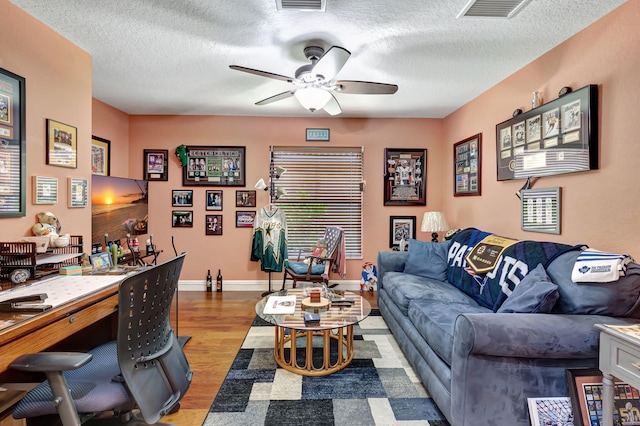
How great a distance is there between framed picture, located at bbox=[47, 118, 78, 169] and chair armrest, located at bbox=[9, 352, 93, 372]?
162cm

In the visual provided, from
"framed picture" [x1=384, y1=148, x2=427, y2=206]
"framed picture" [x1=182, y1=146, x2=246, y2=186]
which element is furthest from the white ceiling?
"framed picture" [x1=384, y1=148, x2=427, y2=206]

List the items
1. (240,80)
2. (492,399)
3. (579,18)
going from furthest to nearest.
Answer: (240,80) → (579,18) → (492,399)

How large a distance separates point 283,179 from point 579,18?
3.43 m

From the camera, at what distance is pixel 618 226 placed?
6.18 ft

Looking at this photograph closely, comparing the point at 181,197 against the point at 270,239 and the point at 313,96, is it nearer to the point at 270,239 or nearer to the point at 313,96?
the point at 270,239

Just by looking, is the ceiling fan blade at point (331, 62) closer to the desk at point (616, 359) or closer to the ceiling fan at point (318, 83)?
the ceiling fan at point (318, 83)

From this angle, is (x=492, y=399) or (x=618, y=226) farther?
(x=618, y=226)

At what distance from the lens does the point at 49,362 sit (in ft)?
3.42

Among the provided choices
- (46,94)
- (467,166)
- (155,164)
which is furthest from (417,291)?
(155,164)

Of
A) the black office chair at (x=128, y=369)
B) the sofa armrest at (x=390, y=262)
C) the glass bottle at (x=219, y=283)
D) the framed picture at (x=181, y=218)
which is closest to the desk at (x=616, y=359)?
the black office chair at (x=128, y=369)

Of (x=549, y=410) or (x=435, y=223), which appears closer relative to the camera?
(x=549, y=410)

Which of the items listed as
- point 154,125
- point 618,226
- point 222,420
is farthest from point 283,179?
point 618,226

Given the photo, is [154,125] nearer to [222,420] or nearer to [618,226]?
[222,420]

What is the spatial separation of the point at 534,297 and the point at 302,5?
2174 millimetres
